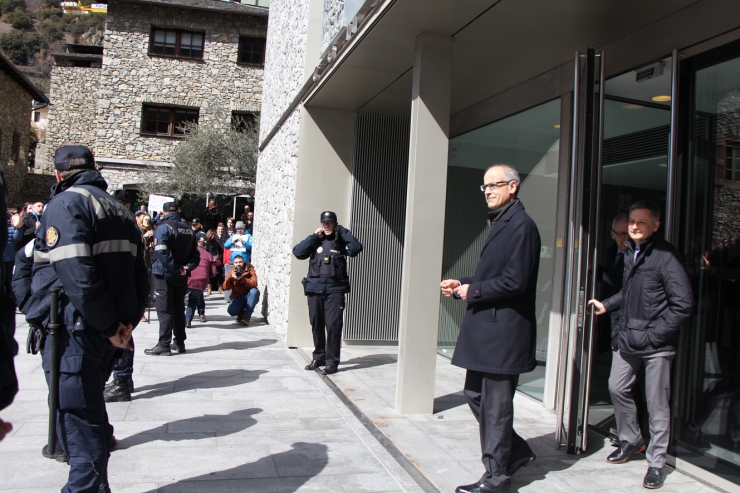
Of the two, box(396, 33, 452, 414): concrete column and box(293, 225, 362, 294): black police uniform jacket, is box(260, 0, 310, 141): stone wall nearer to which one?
box(293, 225, 362, 294): black police uniform jacket

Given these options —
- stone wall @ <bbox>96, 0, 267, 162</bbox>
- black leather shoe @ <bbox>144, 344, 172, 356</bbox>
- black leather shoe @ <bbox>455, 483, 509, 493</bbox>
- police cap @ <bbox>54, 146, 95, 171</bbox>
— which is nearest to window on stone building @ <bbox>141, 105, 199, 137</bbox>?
stone wall @ <bbox>96, 0, 267, 162</bbox>

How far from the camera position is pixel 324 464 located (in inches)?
165

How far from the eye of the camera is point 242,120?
26.6 meters

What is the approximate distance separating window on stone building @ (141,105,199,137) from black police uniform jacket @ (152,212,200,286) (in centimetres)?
2098

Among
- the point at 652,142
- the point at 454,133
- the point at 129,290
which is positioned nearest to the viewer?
the point at 129,290

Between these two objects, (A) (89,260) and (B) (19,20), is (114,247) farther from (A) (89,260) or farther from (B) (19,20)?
(B) (19,20)

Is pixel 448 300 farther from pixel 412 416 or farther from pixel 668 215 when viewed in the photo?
Answer: pixel 668 215

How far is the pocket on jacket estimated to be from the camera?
157 inches

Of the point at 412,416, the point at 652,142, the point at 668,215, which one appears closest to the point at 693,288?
the point at 668,215

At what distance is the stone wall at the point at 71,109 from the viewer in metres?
33.3

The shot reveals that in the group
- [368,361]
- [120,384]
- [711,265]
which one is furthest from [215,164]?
[711,265]

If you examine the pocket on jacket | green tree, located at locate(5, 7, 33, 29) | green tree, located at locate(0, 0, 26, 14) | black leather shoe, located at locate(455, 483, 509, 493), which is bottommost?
black leather shoe, located at locate(455, 483, 509, 493)

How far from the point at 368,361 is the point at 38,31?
4302 inches

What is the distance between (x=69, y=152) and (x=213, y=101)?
25.4 meters
